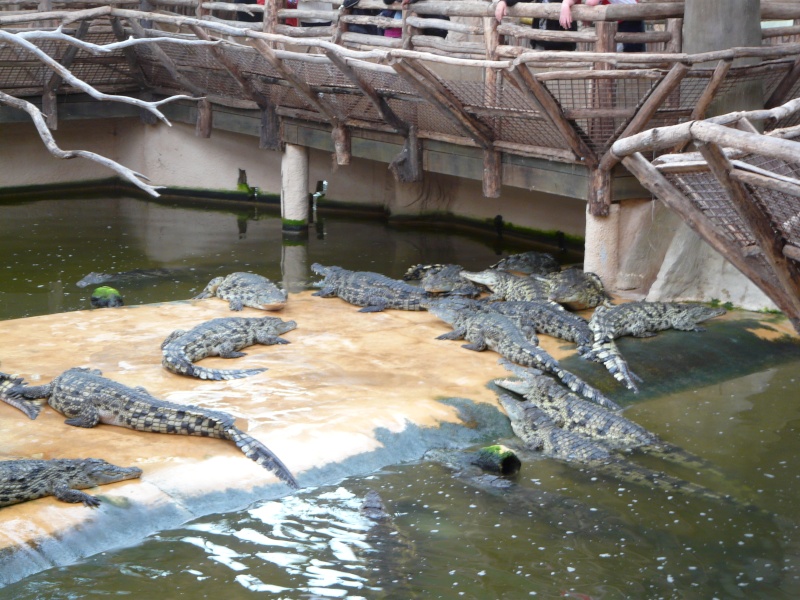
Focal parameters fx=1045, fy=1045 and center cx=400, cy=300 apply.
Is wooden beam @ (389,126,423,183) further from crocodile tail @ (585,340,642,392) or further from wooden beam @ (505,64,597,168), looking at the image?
crocodile tail @ (585,340,642,392)

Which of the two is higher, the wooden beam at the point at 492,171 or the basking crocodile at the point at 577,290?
the wooden beam at the point at 492,171

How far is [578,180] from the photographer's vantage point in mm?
8648

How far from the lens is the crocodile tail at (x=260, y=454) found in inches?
217

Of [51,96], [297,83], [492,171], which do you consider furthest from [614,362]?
[51,96]

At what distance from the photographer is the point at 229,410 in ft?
20.2

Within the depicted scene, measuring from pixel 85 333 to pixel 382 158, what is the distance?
4.07 metres

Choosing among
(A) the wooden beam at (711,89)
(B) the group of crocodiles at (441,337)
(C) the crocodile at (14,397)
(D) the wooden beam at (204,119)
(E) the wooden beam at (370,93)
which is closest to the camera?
(B) the group of crocodiles at (441,337)

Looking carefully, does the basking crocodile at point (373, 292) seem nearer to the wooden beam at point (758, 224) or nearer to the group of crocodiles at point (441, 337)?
the group of crocodiles at point (441, 337)

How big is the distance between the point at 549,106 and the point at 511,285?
1734 mm

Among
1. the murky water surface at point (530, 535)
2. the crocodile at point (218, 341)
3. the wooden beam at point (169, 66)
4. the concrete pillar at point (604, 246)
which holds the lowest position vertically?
the murky water surface at point (530, 535)

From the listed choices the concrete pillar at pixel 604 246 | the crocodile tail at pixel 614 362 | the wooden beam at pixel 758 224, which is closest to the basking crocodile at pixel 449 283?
the concrete pillar at pixel 604 246

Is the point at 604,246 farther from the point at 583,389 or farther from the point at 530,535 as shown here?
the point at 530,535

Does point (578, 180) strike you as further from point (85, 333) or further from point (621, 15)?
point (85, 333)

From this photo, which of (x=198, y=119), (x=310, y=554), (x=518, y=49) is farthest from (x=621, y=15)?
(x=198, y=119)
